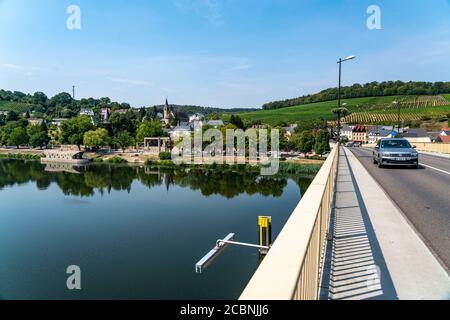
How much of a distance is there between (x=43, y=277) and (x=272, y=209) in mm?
17976

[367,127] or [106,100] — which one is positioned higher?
[106,100]

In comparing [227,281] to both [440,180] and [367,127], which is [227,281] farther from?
[367,127]

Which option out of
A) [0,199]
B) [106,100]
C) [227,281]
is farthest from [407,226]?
[106,100]

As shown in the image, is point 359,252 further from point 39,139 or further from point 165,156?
point 39,139

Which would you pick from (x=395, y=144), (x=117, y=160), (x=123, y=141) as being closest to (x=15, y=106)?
(x=123, y=141)

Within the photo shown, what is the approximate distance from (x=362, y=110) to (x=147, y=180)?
94.8 m

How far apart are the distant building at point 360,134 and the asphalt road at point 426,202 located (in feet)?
305

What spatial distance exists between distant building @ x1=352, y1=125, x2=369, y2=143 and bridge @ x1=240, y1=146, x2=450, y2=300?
A: 98158mm

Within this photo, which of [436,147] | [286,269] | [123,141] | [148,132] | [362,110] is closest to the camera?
[286,269]

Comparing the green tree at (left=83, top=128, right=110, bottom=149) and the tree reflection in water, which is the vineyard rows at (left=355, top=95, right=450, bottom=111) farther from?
the green tree at (left=83, top=128, right=110, bottom=149)

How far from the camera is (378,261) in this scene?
383 centimetres

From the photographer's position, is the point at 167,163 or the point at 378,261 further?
the point at 167,163

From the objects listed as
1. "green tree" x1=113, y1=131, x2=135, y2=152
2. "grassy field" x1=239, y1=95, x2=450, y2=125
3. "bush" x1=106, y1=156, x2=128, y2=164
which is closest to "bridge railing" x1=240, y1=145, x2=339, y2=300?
"bush" x1=106, y1=156, x2=128, y2=164

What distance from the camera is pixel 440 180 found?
1024cm
